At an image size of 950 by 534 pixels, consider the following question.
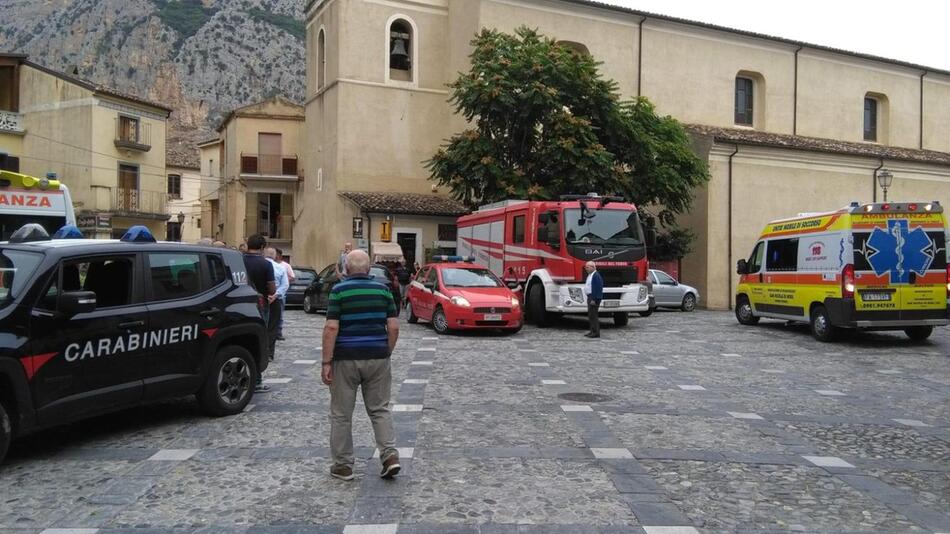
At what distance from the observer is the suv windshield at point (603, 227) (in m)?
16.7

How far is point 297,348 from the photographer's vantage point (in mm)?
13281

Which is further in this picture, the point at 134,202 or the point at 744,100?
the point at 134,202

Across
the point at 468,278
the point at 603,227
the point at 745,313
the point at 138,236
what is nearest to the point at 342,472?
the point at 138,236

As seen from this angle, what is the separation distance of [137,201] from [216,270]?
35029 mm

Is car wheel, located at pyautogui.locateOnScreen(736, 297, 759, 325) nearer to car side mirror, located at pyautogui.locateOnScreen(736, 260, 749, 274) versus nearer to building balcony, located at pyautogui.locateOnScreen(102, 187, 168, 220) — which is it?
car side mirror, located at pyautogui.locateOnScreen(736, 260, 749, 274)

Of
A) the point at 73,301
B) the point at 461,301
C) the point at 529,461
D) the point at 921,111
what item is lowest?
the point at 529,461

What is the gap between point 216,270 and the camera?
7.56 m

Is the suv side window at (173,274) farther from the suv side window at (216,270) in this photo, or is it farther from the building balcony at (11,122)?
the building balcony at (11,122)

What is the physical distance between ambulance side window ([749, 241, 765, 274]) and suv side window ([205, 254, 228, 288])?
→ 1341cm

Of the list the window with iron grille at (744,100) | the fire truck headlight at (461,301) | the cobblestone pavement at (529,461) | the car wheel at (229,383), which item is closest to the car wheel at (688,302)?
the fire truck headlight at (461,301)

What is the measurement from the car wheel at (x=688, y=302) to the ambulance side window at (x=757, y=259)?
799 cm

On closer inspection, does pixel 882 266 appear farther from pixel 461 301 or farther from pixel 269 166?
pixel 269 166

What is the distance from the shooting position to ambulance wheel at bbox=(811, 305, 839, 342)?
1486 centimetres

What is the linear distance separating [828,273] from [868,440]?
830 cm
